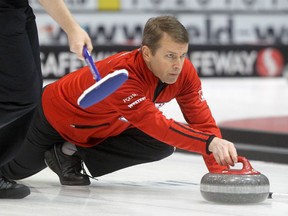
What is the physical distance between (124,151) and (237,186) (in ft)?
2.64

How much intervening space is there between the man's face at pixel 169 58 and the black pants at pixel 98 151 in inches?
19.4

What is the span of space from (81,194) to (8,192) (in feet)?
1.25

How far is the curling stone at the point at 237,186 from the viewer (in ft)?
12.0

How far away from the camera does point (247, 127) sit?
21.8 ft

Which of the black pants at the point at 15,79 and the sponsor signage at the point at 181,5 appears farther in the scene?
the sponsor signage at the point at 181,5

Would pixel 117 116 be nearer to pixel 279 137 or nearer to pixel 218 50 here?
pixel 279 137

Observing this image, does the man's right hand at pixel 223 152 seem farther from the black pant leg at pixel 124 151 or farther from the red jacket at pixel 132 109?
the black pant leg at pixel 124 151

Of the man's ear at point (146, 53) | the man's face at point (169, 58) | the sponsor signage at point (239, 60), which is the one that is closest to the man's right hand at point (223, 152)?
the man's face at point (169, 58)

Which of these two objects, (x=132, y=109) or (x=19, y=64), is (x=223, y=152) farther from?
(x=19, y=64)

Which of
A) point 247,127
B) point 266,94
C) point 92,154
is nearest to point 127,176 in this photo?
point 92,154

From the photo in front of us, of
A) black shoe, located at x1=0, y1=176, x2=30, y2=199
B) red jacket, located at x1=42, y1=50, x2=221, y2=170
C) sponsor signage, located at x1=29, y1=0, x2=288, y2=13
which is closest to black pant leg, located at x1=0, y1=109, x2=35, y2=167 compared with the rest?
black shoe, located at x1=0, y1=176, x2=30, y2=199

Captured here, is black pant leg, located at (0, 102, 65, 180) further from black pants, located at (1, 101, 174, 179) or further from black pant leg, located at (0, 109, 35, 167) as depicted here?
black pant leg, located at (0, 109, 35, 167)

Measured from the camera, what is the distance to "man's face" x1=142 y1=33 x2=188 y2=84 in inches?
150

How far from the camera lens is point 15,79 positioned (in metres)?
3.58
